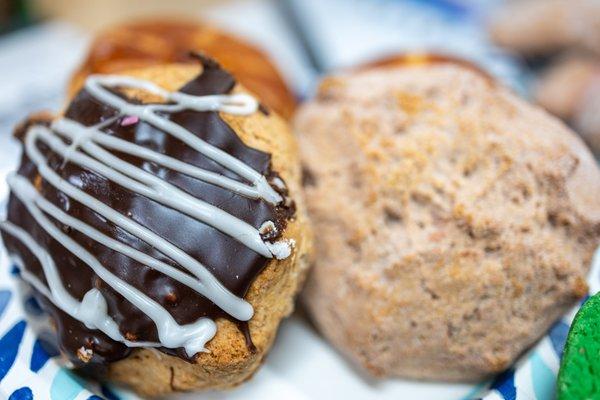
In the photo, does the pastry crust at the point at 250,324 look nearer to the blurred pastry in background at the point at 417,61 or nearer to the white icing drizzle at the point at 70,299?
the white icing drizzle at the point at 70,299

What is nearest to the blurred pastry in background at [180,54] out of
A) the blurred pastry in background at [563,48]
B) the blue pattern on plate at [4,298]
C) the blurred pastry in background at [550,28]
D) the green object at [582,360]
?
the blue pattern on plate at [4,298]

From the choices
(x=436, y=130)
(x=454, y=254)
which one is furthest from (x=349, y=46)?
(x=454, y=254)

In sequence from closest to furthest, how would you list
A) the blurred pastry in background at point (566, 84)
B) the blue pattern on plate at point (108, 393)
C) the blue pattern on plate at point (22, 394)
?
the blue pattern on plate at point (22, 394)
the blue pattern on plate at point (108, 393)
the blurred pastry in background at point (566, 84)

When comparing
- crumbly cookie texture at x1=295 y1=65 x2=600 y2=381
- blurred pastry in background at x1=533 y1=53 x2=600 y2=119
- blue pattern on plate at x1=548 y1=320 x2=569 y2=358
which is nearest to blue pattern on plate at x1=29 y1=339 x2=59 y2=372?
crumbly cookie texture at x1=295 y1=65 x2=600 y2=381

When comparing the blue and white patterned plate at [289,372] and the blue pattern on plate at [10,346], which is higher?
the blue pattern on plate at [10,346]

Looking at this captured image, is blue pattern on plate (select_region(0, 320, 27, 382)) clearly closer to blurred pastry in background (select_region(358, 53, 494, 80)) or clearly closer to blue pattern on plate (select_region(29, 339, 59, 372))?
blue pattern on plate (select_region(29, 339, 59, 372))
